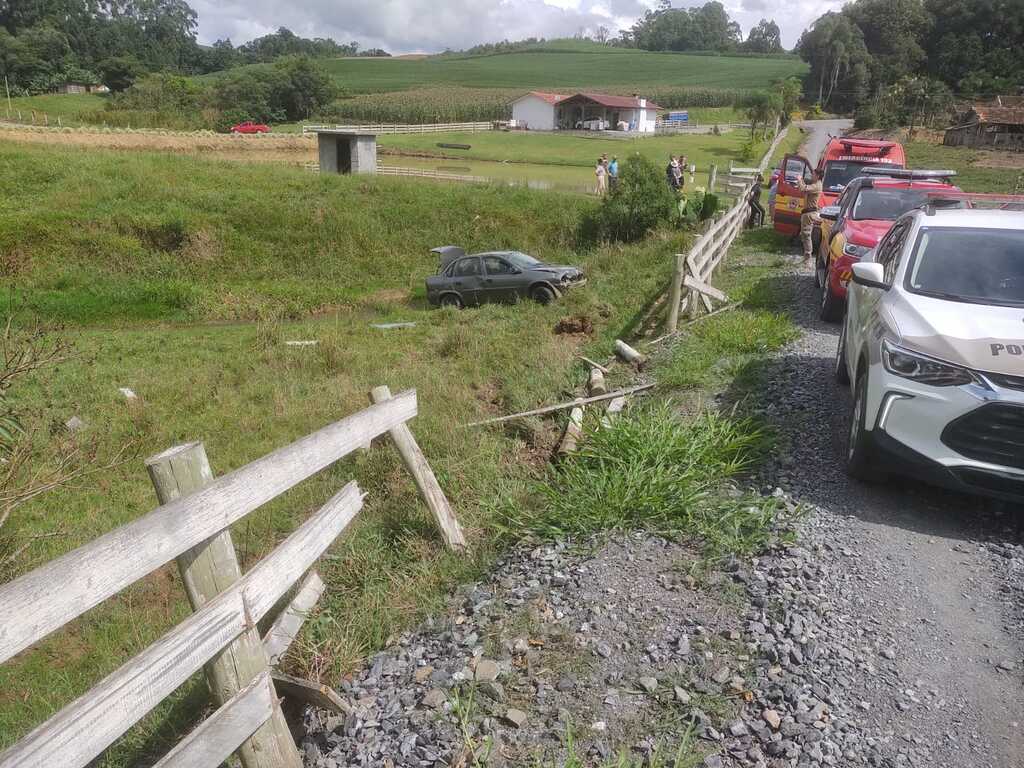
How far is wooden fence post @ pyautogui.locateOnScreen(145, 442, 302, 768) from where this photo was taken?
269 centimetres

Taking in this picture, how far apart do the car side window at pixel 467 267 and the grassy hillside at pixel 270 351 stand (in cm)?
154

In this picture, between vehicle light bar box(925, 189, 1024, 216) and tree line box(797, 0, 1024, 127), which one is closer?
vehicle light bar box(925, 189, 1024, 216)

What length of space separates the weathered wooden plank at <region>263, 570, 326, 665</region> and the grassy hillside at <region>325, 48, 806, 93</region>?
102m

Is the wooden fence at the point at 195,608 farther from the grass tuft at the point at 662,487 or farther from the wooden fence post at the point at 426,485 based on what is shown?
the grass tuft at the point at 662,487

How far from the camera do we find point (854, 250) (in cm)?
943

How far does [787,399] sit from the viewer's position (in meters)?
6.88

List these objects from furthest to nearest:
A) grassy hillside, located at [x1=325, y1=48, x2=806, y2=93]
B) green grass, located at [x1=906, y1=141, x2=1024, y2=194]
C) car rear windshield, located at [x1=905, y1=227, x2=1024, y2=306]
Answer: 1. grassy hillside, located at [x1=325, y1=48, x2=806, y2=93]
2. green grass, located at [x1=906, y1=141, x2=1024, y2=194]
3. car rear windshield, located at [x1=905, y1=227, x2=1024, y2=306]

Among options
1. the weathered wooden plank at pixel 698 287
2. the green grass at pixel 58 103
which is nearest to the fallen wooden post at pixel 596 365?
the weathered wooden plank at pixel 698 287

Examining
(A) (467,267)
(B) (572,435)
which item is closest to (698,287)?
(B) (572,435)

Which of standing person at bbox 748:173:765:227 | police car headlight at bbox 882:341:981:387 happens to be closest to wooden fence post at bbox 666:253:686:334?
police car headlight at bbox 882:341:981:387

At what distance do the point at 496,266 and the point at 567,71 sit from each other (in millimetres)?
118403

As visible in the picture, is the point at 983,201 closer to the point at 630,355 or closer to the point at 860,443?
the point at 630,355

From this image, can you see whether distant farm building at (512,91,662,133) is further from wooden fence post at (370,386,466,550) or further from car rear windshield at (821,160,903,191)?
wooden fence post at (370,386,466,550)

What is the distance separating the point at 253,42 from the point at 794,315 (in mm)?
183869
